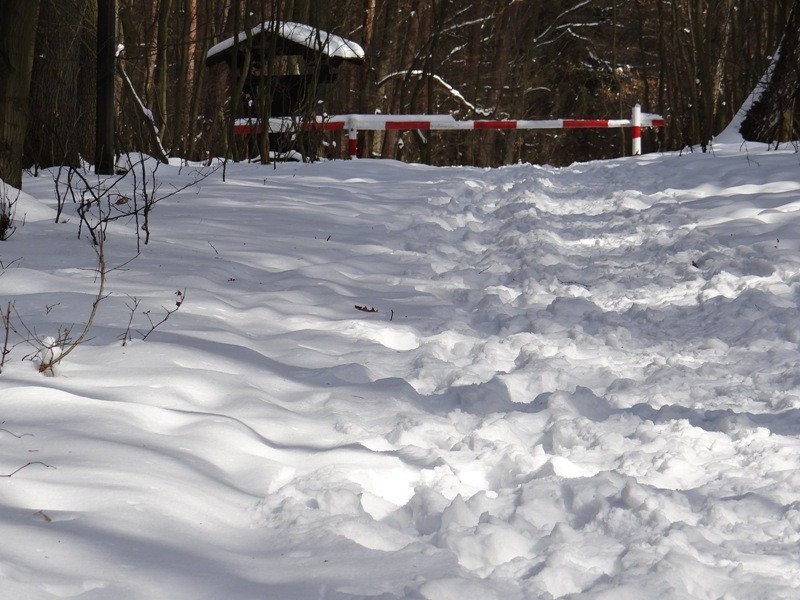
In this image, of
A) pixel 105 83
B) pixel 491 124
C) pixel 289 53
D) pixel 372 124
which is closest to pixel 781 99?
pixel 491 124

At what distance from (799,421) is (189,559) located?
7.13 ft

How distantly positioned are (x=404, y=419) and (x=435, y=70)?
24025mm

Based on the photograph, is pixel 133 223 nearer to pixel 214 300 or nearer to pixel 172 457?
pixel 214 300

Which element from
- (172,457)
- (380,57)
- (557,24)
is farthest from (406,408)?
(557,24)

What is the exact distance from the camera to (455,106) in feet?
95.8

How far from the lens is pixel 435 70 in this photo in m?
26.3

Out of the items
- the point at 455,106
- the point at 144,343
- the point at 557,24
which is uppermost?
the point at 557,24

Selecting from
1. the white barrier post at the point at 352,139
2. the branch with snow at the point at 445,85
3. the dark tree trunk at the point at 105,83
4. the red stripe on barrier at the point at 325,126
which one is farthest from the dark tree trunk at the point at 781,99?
the branch with snow at the point at 445,85

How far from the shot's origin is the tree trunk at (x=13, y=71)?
653 centimetres

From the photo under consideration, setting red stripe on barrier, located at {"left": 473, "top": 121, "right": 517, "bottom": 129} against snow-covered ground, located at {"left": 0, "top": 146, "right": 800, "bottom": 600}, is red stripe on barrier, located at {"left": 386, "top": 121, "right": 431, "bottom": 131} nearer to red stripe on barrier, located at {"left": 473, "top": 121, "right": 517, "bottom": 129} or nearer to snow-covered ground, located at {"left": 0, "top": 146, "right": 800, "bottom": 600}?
red stripe on barrier, located at {"left": 473, "top": 121, "right": 517, "bottom": 129}

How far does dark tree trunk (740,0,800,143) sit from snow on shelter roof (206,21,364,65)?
5.01 meters

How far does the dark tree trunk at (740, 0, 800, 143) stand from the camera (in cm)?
1049

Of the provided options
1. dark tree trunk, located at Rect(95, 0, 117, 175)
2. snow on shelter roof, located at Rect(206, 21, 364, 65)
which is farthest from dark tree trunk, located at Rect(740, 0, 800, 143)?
dark tree trunk, located at Rect(95, 0, 117, 175)

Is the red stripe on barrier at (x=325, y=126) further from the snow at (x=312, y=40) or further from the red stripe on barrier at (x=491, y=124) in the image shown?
the red stripe on barrier at (x=491, y=124)
